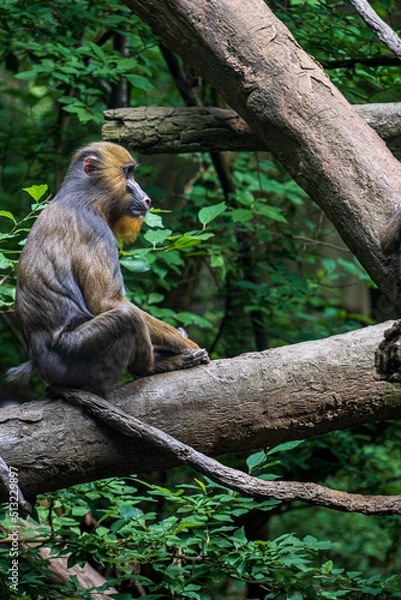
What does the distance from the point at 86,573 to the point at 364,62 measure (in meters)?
4.04

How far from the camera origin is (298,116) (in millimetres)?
3951

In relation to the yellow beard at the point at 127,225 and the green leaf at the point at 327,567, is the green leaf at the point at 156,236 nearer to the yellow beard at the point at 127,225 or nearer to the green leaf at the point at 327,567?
the yellow beard at the point at 127,225

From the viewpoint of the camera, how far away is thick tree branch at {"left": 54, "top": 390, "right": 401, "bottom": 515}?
2896 millimetres

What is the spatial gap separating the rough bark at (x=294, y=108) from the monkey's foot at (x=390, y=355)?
36cm

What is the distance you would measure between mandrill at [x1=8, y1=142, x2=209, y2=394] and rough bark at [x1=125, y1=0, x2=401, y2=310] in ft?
3.47

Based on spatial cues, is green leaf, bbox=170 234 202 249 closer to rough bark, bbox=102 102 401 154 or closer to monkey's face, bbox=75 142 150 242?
monkey's face, bbox=75 142 150 242

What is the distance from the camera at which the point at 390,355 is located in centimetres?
323

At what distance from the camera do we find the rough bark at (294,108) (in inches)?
144

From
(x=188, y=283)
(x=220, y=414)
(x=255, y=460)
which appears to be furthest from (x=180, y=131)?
(x=188, y=283)

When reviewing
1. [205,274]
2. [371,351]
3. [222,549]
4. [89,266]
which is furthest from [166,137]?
[205,274]

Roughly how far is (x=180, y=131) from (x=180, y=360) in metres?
1.75

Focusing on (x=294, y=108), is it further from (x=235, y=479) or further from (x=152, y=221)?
(x=235, y=479)

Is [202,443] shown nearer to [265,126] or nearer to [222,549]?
[222,549]

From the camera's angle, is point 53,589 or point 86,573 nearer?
→ point 53,589
